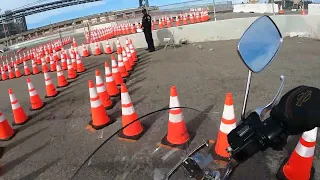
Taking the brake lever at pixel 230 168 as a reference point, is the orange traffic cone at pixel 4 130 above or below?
below

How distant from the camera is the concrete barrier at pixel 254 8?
86.5ft

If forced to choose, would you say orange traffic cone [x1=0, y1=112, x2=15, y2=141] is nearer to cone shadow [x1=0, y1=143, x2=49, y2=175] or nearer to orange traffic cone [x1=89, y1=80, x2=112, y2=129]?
cone shadow [x1=0, y1=143, x2=49, y2=175]

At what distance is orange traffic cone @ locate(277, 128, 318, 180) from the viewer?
2770 millimetres

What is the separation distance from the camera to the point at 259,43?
1612 mm

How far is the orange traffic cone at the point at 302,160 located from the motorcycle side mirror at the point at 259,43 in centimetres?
157

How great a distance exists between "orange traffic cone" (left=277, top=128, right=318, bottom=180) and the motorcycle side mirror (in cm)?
157

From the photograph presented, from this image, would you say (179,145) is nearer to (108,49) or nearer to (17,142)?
(17,142)

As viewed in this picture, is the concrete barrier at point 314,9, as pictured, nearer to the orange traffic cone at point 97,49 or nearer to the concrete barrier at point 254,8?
the concrete barrier at point 254,8

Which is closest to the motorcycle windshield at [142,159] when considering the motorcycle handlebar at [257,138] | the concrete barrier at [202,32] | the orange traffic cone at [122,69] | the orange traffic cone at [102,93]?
the motorcycle handlebar at [257,138]

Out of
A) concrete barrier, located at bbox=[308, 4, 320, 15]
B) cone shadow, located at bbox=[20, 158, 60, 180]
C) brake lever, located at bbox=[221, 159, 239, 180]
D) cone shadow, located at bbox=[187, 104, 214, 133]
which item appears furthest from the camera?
concrete barrier, located at bbox=[308, 4, 320, 15]

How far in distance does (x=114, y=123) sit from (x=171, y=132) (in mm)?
3183

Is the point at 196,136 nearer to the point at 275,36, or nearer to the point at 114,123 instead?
the point at 275,36

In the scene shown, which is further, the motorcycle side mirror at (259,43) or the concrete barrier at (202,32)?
the concrete barrier at (202,32)

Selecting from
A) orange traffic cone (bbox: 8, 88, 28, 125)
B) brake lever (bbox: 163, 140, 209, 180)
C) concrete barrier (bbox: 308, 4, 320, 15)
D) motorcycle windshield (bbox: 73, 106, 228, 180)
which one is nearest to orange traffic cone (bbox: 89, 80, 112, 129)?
orange traffic cone (bbox: 8, 88, 28, 125)
